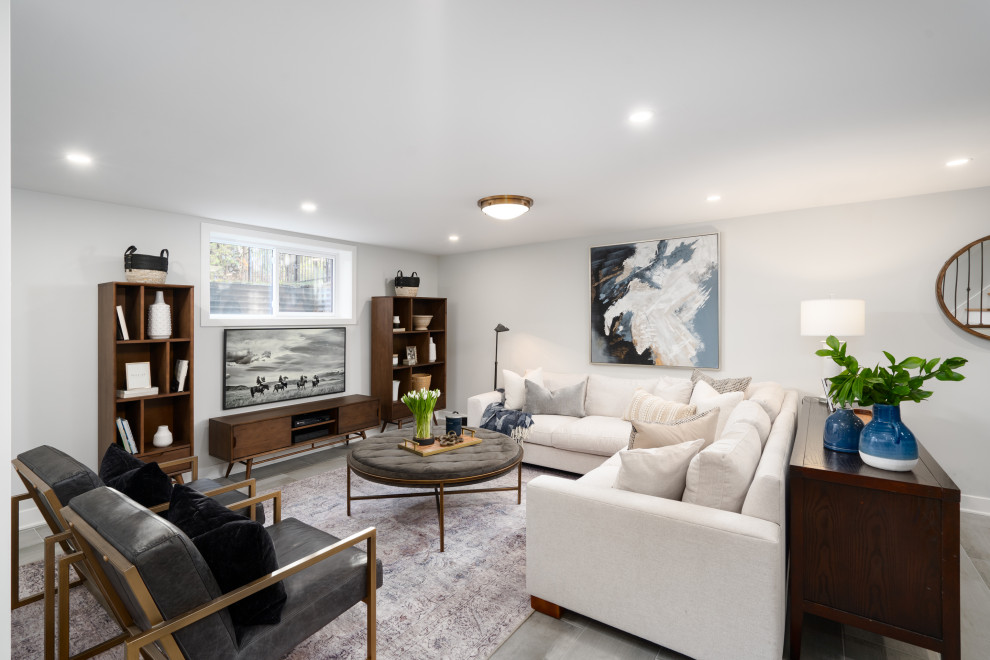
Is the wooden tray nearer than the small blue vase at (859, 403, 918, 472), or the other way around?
the small blue vase at (859, 403, 918, 472)

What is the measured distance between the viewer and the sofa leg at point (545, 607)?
7.30 feet

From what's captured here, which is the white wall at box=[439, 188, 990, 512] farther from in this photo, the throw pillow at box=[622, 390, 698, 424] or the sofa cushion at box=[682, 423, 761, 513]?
the sofa cushion at box=[682, 423, 761, 513]

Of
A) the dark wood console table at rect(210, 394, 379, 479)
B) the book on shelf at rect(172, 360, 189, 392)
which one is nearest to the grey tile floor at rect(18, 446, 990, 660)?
the dark wood console table at rect(210, 394, 379, 479)

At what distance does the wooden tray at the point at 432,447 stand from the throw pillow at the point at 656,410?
137cm

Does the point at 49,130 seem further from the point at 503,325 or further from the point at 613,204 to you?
the point at 503,325

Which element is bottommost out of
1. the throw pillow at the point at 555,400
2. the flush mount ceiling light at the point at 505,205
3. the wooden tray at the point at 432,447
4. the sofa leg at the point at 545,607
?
the sofa leg at the point at 545,607

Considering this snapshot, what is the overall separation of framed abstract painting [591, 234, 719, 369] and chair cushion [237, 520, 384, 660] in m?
3.55

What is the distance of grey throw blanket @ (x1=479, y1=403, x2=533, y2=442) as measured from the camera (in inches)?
176

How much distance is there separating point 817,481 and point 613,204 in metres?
2.53

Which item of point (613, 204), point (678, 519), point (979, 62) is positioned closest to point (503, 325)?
point (613, 204)

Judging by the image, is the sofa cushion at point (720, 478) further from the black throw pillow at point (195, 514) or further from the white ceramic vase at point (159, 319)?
the white ceramic vase at point (159, 319)

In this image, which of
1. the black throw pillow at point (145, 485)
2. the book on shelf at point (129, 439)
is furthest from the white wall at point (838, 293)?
the book on shelf at point (129, 439)

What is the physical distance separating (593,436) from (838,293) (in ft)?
7.57

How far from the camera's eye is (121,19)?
4.95 feet
